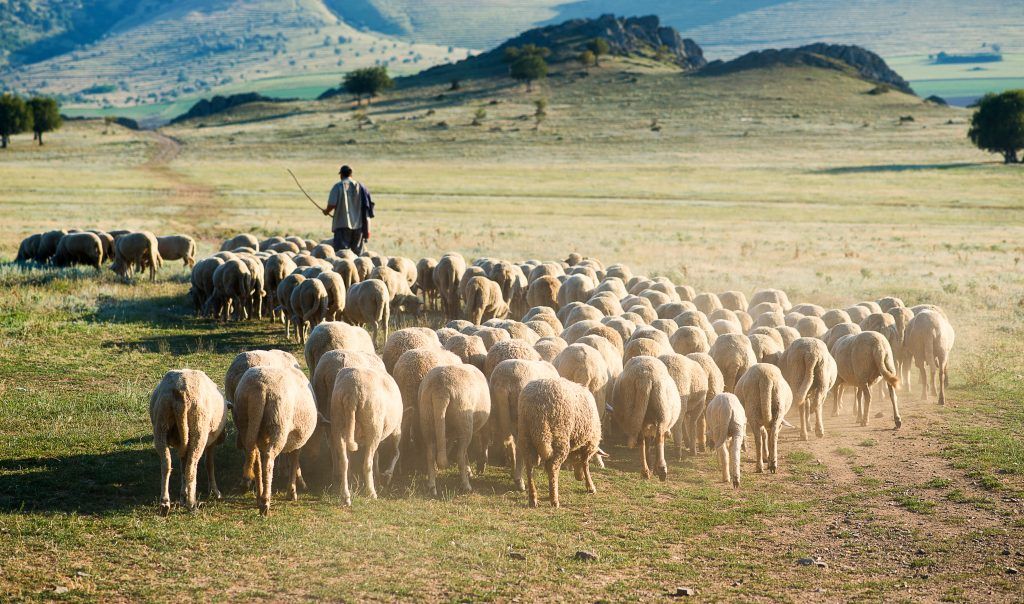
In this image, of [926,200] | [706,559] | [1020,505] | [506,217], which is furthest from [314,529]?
[926,200]

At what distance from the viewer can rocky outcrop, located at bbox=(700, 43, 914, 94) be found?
134125mm

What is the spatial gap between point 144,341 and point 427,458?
373 inches

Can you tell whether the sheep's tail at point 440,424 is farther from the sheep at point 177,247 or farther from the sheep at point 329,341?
the sheep at point 177,247

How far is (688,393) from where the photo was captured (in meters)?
12.1

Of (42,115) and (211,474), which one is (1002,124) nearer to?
(211,474)

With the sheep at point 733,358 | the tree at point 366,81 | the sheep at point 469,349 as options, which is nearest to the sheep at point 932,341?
the sheep at point 733,358

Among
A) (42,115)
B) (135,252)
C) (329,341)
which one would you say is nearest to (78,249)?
(135,252)

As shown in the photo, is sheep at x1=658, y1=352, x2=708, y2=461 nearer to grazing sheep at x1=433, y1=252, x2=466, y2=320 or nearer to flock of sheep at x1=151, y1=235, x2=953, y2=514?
flock of sheep at x1=151, y1=235, x2=953, y2=514

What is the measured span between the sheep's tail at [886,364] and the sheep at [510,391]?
5.30m

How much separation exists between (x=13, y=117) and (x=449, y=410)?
103393 millimetres

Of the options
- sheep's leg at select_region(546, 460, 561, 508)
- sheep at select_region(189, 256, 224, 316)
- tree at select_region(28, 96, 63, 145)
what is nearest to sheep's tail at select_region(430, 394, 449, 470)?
sheep's leg at select_region(546, 460, 561, 508)

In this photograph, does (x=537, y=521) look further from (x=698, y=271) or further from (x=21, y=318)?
(x=698, y=271)

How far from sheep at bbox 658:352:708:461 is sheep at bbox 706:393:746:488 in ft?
1.66

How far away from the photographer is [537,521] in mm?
9570
